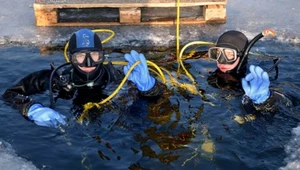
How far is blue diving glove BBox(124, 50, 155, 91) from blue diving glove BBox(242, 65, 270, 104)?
3.23ft

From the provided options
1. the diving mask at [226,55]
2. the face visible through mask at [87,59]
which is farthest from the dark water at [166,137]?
the face visible through mask at [87,59]

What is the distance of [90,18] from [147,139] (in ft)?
12.5

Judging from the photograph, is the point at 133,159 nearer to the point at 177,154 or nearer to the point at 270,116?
the point at 177,154

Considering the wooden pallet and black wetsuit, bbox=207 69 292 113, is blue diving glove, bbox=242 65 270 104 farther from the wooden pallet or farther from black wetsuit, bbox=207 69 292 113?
the wooden pallet

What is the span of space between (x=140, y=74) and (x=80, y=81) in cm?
68

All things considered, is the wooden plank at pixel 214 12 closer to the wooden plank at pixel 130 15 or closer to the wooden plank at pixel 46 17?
the wooden plank at pixel 130 15

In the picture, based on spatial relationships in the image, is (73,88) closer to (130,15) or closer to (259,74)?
(259,74)

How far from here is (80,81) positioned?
15.8 ft

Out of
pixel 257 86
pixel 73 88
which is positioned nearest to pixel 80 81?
pixel 73 88

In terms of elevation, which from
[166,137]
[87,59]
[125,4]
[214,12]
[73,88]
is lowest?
[166,137]

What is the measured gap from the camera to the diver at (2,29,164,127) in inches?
175

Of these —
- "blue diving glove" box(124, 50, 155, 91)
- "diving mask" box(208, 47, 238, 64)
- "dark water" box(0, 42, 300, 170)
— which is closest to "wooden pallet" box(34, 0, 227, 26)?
"diving mask" box(208, 47, 238, 64)

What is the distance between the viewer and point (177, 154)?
153 inches

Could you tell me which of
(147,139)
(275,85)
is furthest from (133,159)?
(275,85)
